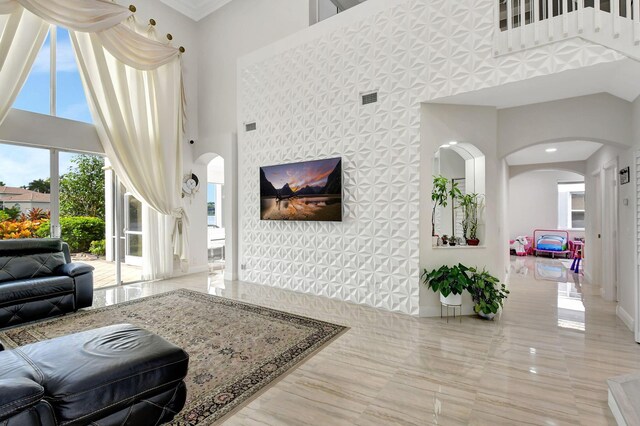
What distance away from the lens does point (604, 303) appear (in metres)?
4.51

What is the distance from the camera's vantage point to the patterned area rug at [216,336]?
2.31 meters

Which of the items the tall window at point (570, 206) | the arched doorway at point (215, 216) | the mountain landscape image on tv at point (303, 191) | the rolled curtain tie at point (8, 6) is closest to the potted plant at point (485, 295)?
the mountain landscape image on tv at point (303, 191)

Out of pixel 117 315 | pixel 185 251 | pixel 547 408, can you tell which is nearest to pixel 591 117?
pixel 547 408

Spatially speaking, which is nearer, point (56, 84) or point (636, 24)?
point (636, 24)

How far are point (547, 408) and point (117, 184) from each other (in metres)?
6.65

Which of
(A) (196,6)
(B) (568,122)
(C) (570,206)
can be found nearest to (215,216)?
(A) (196,6)

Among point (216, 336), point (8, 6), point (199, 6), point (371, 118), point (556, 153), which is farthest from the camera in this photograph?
point (199, 6)

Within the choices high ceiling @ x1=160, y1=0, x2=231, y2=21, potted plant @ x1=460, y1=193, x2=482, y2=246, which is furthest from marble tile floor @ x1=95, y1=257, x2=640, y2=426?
high ceiling @ x1=160, y1=0, x2=231, y2=21

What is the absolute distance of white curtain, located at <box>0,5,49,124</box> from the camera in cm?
416

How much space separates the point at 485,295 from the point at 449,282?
1.60ft

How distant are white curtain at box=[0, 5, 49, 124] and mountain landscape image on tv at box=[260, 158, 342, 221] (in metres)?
3.57

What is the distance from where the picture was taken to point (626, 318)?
12.1 feet

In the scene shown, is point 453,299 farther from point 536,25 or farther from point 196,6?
point 196,6

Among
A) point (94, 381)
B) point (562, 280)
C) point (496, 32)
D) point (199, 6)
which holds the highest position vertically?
point (199, 6)
